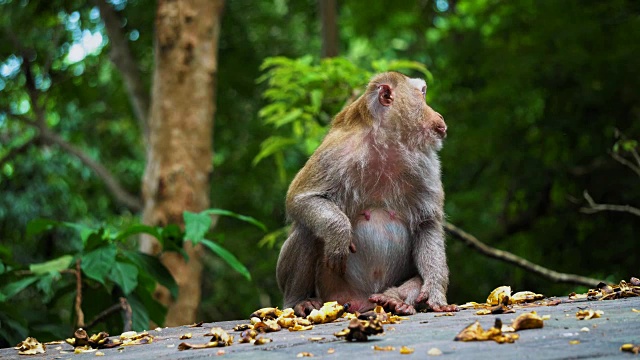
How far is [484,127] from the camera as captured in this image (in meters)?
11.2

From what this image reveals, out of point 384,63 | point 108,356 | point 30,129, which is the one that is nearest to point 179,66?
point 384,63

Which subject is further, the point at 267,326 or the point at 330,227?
the point at 330,227

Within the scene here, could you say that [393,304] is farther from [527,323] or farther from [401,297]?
[527,323]

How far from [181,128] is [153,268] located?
9.34 feet

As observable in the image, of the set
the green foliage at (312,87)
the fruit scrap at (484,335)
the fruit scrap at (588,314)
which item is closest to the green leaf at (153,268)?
the green foliage at (312,87)

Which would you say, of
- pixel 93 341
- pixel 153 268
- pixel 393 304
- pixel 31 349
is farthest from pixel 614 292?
pixel 153 268

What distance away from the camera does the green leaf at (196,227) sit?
20.1 ft

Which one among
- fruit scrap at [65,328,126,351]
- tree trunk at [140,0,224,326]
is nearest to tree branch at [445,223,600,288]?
tree trunk at [140,0,224,326]

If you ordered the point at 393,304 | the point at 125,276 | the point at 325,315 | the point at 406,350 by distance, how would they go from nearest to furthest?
the point at 406,350
the point at 325,315
the point at 393,304
the point at 125,276

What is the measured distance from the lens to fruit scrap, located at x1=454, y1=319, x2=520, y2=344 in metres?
3.03

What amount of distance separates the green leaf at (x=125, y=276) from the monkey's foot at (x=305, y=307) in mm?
1240

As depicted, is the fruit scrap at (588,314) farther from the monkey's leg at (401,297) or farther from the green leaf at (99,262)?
the green leaf at (99,262)

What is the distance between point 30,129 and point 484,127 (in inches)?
454

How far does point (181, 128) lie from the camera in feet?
29.8
